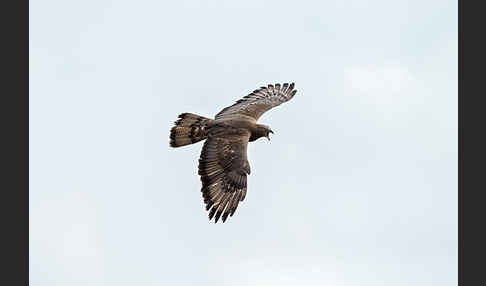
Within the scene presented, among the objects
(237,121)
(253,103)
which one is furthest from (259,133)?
(253,103)

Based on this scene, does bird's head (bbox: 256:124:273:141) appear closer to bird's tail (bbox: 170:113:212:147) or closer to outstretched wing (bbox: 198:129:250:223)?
outstretched wing (bbox: 198:129:250:223)

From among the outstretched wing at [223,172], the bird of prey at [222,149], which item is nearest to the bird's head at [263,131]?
the bird of prey at [222,149]

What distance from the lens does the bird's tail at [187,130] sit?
26891 millimetres

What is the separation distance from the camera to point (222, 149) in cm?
2606

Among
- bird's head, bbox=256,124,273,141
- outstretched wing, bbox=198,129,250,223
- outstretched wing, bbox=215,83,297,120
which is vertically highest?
outstretched wing, bbox=215,83,297,120

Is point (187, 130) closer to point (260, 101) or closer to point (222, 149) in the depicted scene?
point (222, 149)

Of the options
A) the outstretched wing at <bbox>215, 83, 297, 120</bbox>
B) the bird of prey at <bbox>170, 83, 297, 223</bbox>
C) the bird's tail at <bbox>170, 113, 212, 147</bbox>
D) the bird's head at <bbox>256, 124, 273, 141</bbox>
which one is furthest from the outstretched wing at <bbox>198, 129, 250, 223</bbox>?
the outstretched wing at <bbox>215, 83, 297, 120</bbox>

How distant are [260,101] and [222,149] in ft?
13.8

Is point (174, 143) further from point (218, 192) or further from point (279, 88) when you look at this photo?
point (279, 88)

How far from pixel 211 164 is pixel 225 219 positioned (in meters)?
1.54

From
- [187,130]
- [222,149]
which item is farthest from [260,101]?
[222,149]

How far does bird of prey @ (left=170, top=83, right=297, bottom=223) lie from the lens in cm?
2538

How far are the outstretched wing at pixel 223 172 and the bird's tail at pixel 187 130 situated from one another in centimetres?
63

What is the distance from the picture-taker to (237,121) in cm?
2709
